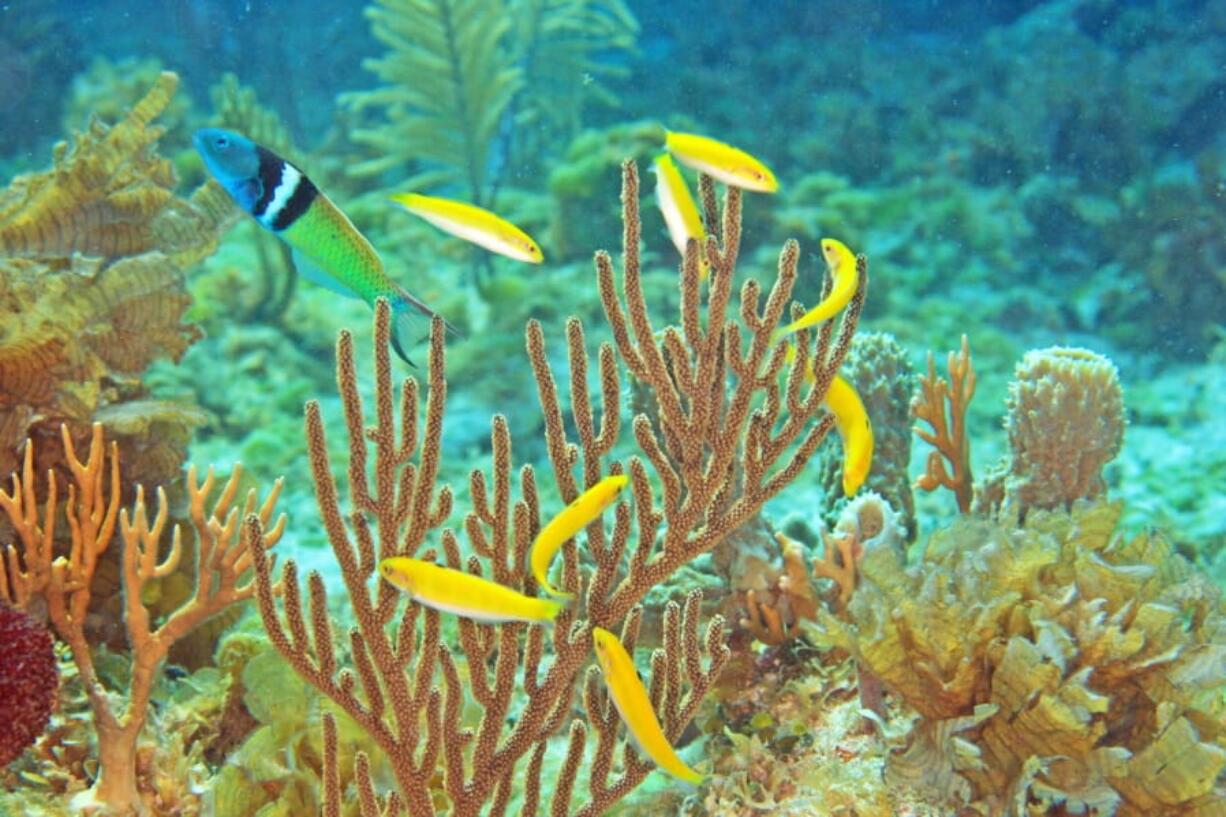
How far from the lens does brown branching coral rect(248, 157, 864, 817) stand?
216cm

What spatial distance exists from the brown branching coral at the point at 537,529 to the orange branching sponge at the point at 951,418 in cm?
247

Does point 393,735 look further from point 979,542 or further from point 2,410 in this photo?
point 2,410

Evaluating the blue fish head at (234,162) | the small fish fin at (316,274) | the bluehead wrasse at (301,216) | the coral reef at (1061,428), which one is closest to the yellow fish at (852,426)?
the bluehead wrasse at (301,216)

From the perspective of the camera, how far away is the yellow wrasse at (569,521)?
201 centimetres

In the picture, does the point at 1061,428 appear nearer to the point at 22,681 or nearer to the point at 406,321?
the point at 406,321

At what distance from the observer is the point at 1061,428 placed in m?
4.31

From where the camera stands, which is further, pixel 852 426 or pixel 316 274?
pixel 852 426

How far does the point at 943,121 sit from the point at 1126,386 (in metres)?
6.42

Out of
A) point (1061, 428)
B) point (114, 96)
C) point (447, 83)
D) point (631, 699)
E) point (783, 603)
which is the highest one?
point (447, 83)

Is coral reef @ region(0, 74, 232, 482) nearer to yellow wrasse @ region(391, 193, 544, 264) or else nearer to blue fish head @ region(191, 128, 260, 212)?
blue fish head @ region(191, 128, 260, 212)

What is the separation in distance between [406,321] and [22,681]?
1494 millimetres

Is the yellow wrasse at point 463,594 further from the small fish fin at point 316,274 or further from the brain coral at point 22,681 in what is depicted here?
the brain coral at point 22,681

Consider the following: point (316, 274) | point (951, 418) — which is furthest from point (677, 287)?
point (316, 274)

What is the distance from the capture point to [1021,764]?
2.63 m
